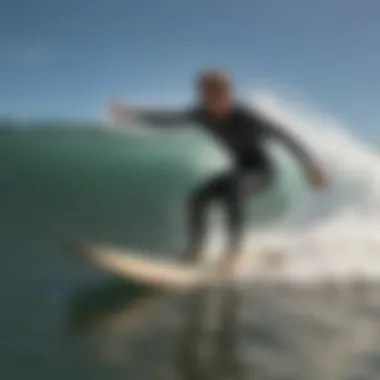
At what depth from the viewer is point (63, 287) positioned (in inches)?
79.5

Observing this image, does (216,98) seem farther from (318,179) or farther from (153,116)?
(318,179)

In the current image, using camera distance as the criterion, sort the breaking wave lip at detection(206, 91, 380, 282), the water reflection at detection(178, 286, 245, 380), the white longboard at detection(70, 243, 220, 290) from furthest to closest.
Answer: the breaking wave lip at detection(206, 91, 380, 282) < the white longboard at detection(70, 243, 220, 290) < the water reflection at detection(178, 286, 245, 380)

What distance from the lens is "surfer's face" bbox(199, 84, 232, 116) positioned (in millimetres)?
2061

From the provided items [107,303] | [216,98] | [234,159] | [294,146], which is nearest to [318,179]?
[294,146]

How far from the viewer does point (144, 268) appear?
6.69 feet

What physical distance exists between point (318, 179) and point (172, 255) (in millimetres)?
394

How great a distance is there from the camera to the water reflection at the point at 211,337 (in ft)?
6.26

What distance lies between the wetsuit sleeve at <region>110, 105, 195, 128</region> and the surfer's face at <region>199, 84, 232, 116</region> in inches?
1.7

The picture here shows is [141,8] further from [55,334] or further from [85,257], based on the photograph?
[55,334]

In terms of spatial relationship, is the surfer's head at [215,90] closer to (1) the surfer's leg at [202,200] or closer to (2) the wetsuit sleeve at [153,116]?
(2) the wetsuit sleeve at [153,116]

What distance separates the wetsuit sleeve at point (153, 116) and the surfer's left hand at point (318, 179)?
312mm

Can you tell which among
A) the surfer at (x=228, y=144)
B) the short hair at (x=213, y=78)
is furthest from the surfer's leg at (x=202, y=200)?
the short hair at (x=213, y=78)

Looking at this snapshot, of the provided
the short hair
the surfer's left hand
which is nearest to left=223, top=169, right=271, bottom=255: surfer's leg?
the surfer's left hand

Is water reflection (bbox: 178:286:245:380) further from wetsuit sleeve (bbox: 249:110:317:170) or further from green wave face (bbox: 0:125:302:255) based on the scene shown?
wetsuit sleeve (bbox: 249:110:317:170)
